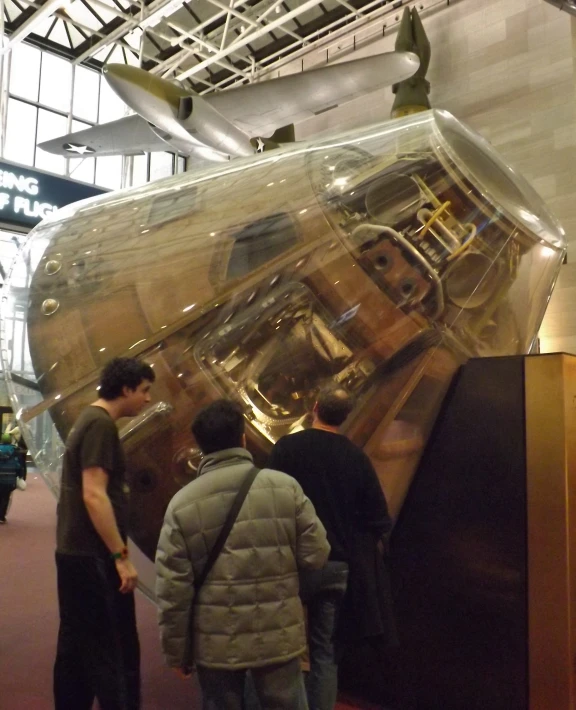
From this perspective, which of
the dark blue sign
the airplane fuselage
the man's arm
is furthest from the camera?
the airplane fuselage

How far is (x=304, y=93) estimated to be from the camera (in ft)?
29.6

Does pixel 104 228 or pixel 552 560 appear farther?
pixel 104 228

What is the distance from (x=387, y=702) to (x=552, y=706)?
1.74 feet

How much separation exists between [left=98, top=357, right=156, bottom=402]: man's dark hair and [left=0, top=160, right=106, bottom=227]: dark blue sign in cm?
223

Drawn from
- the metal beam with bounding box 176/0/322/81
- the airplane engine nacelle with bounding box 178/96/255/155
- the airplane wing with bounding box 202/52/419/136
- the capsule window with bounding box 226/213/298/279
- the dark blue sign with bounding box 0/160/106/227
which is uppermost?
the metal beam with bounding box 176/0/322/81

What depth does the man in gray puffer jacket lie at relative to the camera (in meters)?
1.34

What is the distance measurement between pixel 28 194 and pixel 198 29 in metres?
8.75

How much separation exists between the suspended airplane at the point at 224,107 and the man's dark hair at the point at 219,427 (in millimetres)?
7402

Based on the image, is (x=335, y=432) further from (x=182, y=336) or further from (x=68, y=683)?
(x=68, y=683)

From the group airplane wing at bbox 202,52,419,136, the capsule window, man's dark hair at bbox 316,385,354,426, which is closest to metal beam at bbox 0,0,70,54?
airplane wing at bbox 202,52,419,136

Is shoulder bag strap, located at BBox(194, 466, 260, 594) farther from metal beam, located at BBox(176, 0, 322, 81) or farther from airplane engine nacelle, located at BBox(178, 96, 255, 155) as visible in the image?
metal beam, located at BBox(176, 0, 322, 81)

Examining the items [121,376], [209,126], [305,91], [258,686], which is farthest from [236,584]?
[305,91]

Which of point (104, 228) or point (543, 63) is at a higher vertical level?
point (543, 63)

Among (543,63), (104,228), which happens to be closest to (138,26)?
(543,63)
